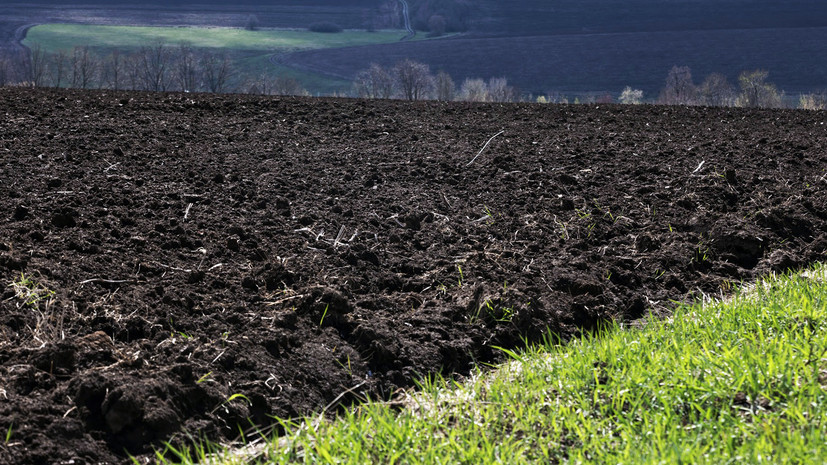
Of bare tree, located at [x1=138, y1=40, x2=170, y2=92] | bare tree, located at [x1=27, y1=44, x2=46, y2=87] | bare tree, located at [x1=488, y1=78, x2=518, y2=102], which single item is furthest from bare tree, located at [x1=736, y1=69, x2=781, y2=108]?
bare tree, located at [x1=27, y1=44, x2=46, y2=87]

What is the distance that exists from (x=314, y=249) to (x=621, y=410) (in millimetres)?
2662

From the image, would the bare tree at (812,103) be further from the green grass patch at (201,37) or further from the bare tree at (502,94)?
the green grass patch at (201,37)

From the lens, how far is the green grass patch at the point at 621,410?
2.96m

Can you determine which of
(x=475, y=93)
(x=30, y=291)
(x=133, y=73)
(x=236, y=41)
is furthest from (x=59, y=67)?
(x=236, y=41)

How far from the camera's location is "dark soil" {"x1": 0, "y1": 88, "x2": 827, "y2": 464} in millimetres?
3629

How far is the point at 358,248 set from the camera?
216 inches

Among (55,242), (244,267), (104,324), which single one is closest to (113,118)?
(55,242)

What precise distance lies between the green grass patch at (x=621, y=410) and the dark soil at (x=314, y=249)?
1.30 feet

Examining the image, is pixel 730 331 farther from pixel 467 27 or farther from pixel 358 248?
pixel 467 27

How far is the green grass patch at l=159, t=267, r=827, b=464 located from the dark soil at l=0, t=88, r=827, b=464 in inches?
15.6

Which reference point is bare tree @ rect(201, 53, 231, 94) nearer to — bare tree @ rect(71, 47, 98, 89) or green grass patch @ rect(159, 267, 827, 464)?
bare tree @ rect(71, 47, 98, 89)

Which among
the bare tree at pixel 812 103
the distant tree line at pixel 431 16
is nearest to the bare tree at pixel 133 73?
the bare tree at pixel 812 103

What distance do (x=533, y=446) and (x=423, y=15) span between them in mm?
128313

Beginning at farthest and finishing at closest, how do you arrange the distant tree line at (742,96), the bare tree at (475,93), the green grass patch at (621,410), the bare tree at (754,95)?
the bare tree at (475,93), the bare tree at (754,95), the distant tree line at (742,96), the green grass patch at (621,410)
